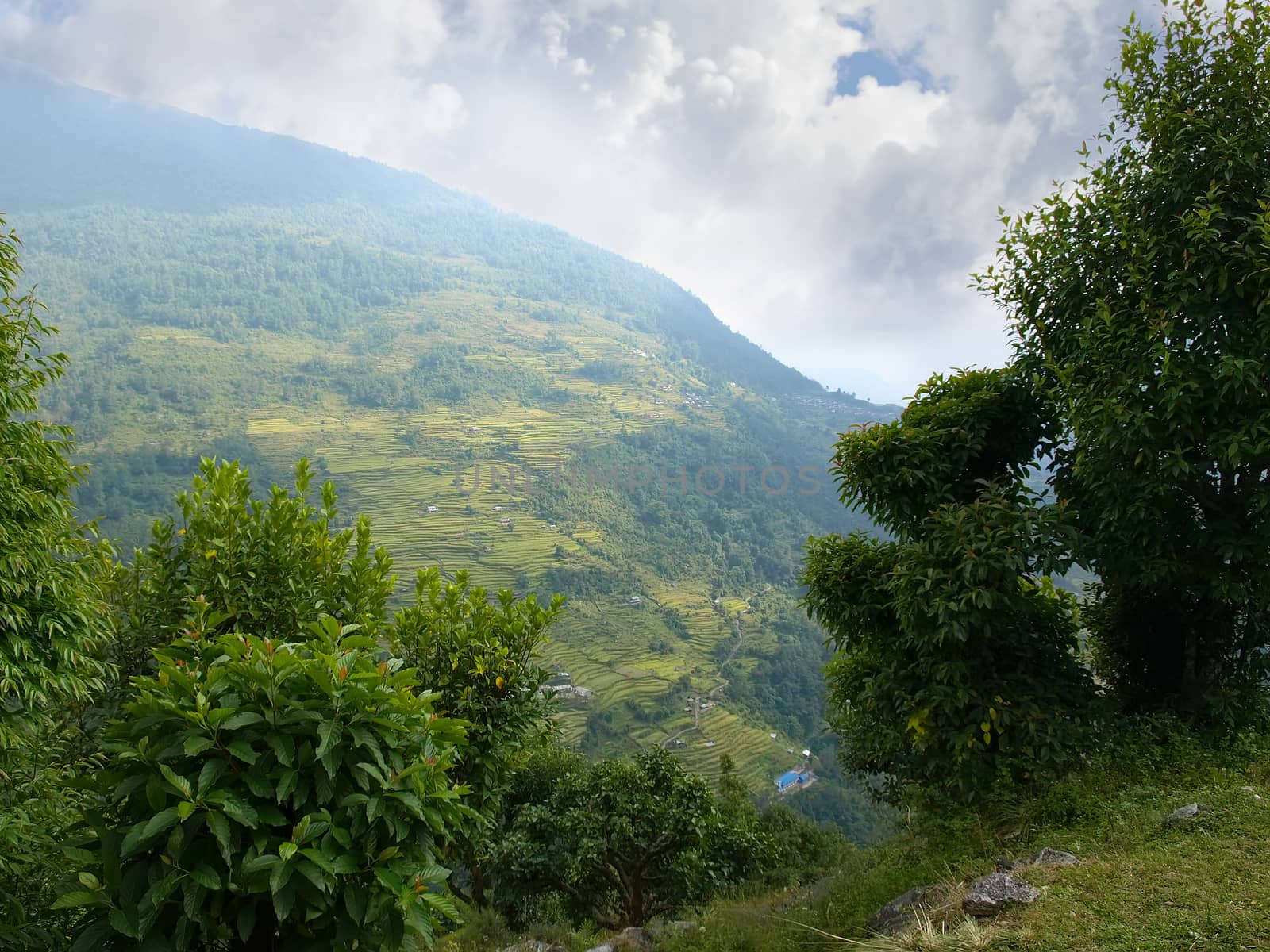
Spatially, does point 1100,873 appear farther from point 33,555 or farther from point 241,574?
point 33,555

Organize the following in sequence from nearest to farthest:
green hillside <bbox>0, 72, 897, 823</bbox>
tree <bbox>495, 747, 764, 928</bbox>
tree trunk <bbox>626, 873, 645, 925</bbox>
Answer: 1. tree <bbox>495, 747, 764, 928</bbox>
2. tree trunk <bbox>626, 873, 645, 925</bbox>
3. green hillside <bbox>0, 72, 897, 823</bbox>

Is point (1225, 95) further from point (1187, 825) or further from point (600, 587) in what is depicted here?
point (600, 587)

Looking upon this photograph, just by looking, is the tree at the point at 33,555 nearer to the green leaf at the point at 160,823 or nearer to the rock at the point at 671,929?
the green leaf at the point at 160,823

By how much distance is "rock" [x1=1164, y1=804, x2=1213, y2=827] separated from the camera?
4.39 meters

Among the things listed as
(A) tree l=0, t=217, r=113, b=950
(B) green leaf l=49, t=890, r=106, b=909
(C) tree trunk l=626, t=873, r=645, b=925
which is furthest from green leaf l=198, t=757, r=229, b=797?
(C) tree trunk l=626, t=873, r=645, b=925

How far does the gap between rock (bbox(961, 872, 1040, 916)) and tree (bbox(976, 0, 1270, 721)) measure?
287 cm

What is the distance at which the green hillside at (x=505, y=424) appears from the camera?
57.4 metres

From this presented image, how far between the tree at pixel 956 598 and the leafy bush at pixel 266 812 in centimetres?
429

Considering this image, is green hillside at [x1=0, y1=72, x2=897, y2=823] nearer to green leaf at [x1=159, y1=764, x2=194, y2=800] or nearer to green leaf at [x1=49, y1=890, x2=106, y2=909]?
green leaf at [x1=49, y1=890, x2=106, y2=909]

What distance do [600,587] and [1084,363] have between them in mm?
63859

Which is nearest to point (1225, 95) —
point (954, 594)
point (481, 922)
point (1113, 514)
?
point (1113, 514)

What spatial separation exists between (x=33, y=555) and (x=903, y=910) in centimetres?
577

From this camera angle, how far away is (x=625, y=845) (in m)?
11.9

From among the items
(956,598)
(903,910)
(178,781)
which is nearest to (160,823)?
(178,781)
